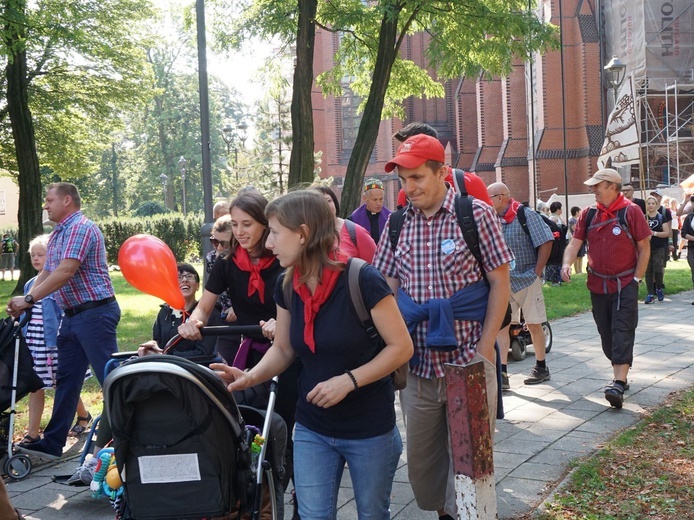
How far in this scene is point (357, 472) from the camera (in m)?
3.52

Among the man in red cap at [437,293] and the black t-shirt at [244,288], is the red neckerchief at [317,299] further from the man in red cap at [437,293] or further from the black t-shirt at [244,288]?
the black t-shirt at [244,288]

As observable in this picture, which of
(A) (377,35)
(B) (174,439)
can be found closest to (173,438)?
(B) (174,439)

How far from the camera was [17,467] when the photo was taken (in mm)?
6484

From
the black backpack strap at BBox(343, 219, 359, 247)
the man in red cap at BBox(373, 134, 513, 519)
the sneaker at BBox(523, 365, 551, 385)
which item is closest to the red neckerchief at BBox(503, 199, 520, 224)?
the sneaker at BBox(523, 365, 551, 385)

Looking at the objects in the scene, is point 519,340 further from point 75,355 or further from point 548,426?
point 75,355

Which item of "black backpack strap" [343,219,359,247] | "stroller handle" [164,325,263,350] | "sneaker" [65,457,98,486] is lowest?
"sneaker" [65,457,98,486]

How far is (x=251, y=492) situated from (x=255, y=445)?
9.7 inches

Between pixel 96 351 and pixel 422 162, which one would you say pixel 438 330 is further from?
pixel 96 351

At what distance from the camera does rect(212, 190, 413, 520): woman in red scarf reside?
135 inches

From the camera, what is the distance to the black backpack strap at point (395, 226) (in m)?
4.50

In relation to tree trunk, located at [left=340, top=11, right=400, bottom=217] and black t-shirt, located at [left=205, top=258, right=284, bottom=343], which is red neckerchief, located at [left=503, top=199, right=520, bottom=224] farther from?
tree trunk, located at [left=340, top=11, right=400, bottom=217]

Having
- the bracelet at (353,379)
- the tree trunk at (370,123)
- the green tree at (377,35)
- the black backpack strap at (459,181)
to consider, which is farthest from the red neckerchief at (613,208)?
the tree trunk at (370,123)

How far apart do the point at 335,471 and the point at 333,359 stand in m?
0.49

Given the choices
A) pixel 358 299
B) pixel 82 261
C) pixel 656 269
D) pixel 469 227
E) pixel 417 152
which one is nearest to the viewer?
pixel 358 299
